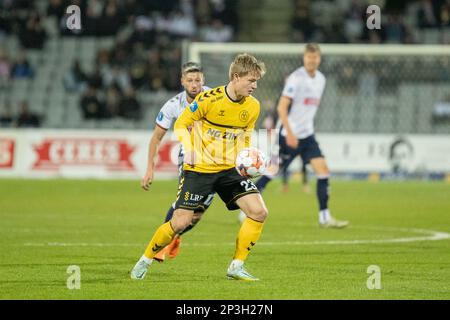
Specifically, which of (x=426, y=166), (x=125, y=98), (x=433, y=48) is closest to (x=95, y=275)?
(x=433, y=48)

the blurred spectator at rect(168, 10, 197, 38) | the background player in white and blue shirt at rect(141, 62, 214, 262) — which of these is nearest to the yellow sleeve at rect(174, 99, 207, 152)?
the background player in white and blue shirt at rect(141, 62, 214, 262)

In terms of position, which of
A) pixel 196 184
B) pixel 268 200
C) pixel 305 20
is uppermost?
pixel 305 20

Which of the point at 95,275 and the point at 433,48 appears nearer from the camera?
the point at 95,275

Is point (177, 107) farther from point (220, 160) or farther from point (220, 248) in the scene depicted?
point (220, 248)

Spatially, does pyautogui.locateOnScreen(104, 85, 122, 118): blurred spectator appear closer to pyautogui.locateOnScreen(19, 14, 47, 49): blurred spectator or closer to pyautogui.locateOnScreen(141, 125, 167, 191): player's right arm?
pyautogui.locateOnScreen(19, 14, 47, 49): blurred spectator

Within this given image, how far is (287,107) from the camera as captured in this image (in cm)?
1555

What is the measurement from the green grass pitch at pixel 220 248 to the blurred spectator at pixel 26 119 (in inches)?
239

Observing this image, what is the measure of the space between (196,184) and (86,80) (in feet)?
69.2

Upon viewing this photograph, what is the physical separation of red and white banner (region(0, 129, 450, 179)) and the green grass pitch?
372 cm

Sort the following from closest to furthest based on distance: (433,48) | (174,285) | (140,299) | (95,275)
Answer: (140,299), (174,285), (95,275), (433,48)

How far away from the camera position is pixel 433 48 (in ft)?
78.1

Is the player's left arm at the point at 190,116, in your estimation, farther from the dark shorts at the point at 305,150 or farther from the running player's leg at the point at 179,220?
the dark shorts at the point at 305,150

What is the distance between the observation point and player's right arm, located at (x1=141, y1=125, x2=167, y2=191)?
33.4 feet
